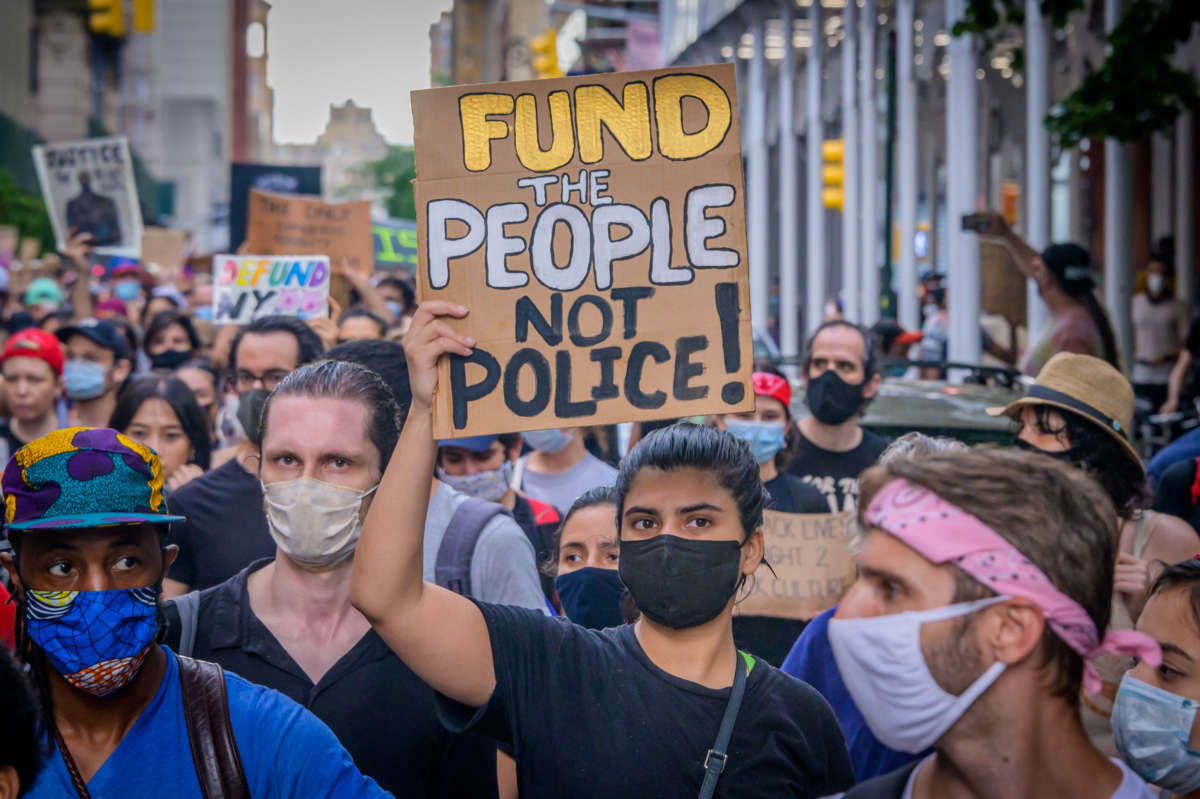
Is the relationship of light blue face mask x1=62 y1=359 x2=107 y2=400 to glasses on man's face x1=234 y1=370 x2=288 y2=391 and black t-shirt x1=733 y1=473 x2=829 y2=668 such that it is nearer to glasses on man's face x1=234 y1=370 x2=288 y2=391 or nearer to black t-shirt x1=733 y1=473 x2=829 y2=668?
glasses on man's face x1=234 y1=370 x2=288 y2=391

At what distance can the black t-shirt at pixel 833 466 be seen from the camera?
21.0 feet

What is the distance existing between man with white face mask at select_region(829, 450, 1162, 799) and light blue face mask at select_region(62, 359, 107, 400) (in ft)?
22.0

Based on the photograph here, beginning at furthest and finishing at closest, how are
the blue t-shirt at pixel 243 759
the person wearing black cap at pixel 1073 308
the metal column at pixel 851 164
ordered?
the metal column at pixel 851 164
the person wearing black cap at pixel 1073 308
the blue t-shirt at pixel 243 759

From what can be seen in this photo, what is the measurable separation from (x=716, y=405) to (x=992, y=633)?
1067 millimetres

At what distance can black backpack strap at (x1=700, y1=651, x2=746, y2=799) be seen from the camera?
3.10 meters

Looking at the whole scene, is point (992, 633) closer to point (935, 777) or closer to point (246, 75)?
point (935, 777)

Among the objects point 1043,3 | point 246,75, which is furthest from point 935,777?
point 246,75

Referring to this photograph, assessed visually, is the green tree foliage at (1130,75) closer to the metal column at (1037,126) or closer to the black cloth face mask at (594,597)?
the black cloth face mask at (594,597)

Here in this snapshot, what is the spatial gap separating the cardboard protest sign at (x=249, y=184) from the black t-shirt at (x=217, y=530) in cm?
776

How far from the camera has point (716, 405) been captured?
3.46m

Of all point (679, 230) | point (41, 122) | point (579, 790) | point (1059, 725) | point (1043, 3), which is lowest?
point (579, 790)

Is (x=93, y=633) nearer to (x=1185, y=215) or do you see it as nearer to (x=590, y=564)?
(x=590, y=564)

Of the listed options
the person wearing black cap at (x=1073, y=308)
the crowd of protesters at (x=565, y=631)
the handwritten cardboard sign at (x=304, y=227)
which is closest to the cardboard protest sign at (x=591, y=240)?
the crowd of protesters at (x=565, y=631)

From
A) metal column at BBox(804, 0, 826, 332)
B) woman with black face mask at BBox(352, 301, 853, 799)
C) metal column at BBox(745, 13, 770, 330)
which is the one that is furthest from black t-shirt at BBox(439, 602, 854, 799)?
metal column at BBox(745, 13, 770, 330)
